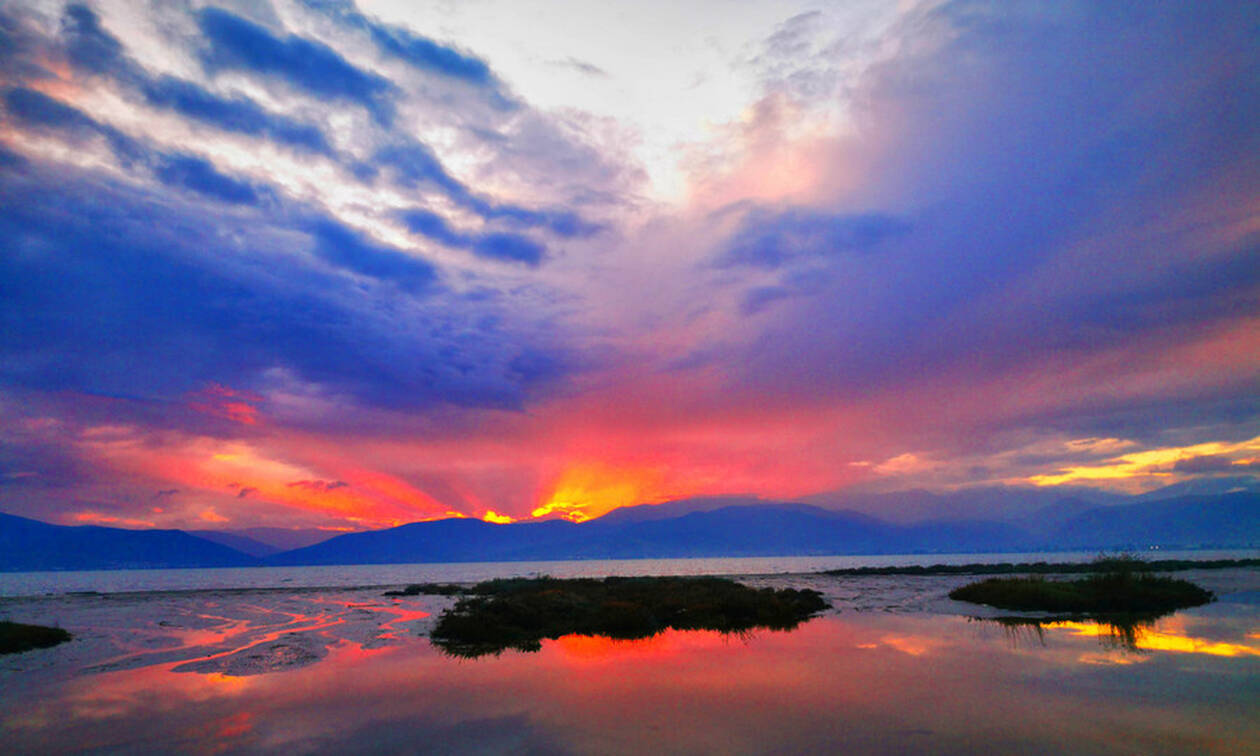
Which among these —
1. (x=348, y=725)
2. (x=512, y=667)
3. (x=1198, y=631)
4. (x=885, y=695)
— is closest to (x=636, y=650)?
(x=512, y=667)

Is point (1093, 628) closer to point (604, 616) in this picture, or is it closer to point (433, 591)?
point (604, 616)

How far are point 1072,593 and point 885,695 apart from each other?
32776mm

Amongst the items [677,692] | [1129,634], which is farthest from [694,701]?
[1129,634]

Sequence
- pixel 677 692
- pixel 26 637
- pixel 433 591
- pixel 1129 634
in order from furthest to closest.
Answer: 1. pixel 433 591
2. pixel 26 637
3. pixel 1129 634
4. pixel 677 692

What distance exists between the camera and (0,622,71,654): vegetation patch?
31000 mm

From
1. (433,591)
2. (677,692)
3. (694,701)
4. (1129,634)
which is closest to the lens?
(694,701)

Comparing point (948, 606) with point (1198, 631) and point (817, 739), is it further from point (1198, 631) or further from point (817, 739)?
point (817, 739)

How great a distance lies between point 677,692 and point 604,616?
63.1 feet

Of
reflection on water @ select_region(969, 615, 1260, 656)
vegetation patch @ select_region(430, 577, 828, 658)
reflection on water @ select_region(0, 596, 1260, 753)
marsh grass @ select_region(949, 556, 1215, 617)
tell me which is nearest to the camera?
reflection on water @ select_region(0, 596, 1260, 753)

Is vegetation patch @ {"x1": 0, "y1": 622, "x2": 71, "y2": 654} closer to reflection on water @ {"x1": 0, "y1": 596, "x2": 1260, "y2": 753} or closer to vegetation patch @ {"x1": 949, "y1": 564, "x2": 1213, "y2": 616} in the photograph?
reflection on water @ {"x1": 0, "y1": 596, "x2": 1260, "y2": 753}

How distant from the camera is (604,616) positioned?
121ft

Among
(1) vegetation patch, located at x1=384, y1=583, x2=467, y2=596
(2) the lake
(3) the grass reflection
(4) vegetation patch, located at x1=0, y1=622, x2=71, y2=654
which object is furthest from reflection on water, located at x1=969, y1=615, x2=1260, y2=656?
(1) vegetation patch, located at x1=384, y1=583, x2=467, y2=596

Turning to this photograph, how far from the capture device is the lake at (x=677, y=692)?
45.4 feet

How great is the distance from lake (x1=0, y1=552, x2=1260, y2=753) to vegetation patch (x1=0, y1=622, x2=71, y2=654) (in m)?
1.70
